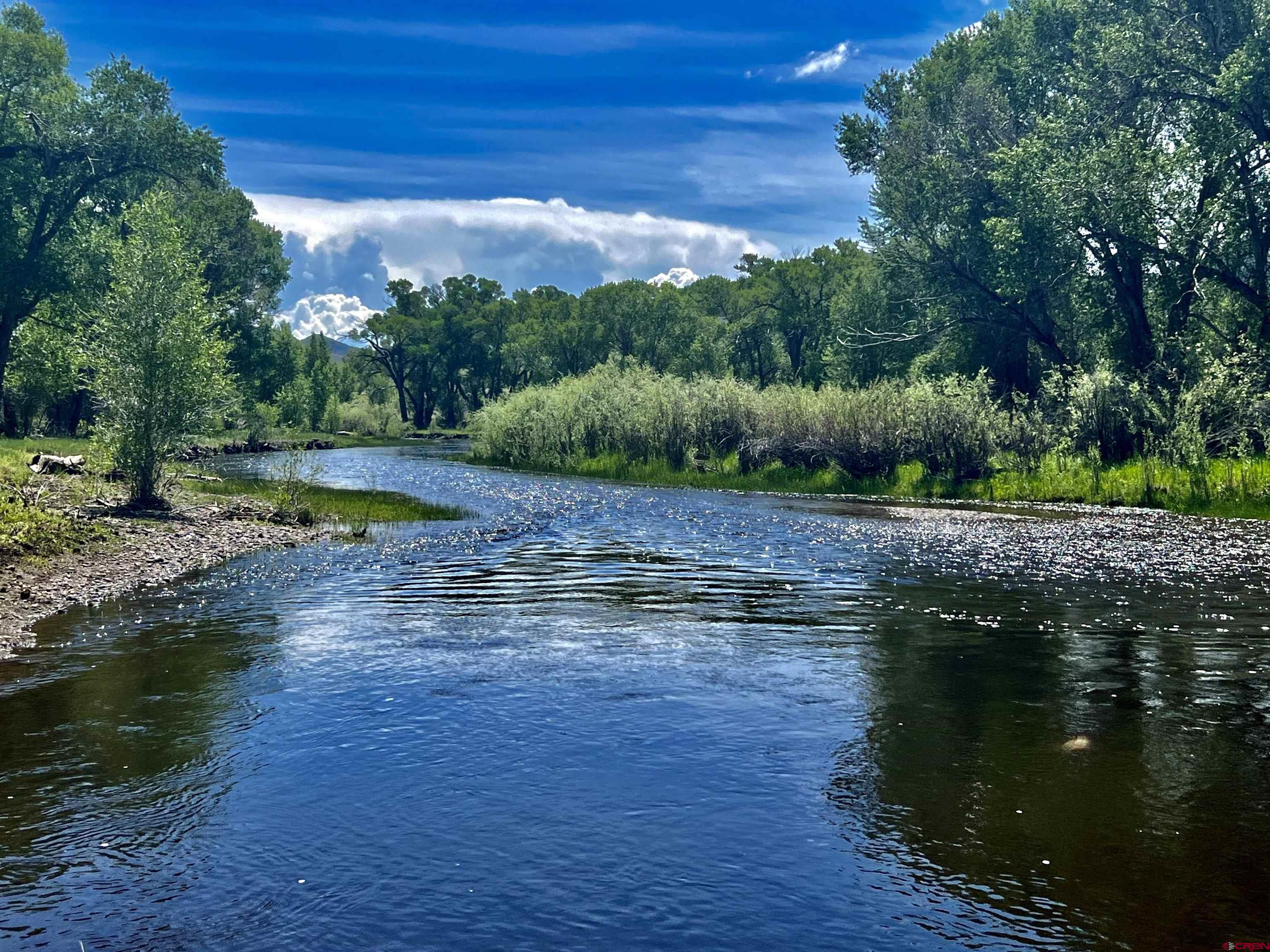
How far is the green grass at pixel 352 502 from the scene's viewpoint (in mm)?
37438

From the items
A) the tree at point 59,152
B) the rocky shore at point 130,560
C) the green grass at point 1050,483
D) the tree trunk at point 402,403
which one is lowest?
the rocky shore at point 130,560

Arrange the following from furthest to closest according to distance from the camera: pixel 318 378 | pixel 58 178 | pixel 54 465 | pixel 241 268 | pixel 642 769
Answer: pixel 318 378 → pixel 241 268 → pixel 58 178 → pixel 54 465 → pixel 642 769

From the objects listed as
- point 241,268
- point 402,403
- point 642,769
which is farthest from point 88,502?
point 402,403

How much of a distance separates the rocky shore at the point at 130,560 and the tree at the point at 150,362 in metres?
2.46

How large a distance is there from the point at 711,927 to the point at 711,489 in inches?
1689

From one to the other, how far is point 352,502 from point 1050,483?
30.6m

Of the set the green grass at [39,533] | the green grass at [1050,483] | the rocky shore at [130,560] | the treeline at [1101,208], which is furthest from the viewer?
the treeline at [1101,208]

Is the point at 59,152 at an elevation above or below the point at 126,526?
above

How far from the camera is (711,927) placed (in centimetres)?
802

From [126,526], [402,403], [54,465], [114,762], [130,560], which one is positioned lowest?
[114,762]

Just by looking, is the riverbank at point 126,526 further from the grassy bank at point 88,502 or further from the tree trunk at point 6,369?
the tree trunk at point 6,369

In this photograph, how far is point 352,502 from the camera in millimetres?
41188

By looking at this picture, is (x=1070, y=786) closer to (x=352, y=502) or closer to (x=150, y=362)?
(x=150, y=362)

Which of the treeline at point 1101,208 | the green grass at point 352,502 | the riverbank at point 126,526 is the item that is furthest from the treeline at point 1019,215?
the green grass at point 352,502
